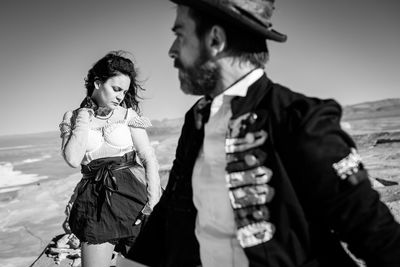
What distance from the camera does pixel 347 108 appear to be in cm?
4950

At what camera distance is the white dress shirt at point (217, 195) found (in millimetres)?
1220

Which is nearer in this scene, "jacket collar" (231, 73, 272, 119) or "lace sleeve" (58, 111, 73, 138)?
"jacket collar" (231, 73, 272, 119)

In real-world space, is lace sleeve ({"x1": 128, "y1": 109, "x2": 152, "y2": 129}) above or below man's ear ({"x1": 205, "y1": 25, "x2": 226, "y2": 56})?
below

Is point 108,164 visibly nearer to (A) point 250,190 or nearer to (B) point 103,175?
(B) point 103,175

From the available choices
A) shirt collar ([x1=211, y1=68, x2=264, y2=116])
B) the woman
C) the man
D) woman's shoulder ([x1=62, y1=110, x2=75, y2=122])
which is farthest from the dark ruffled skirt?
shirt collar ([x1=211, y1=68, x2=264, y2=116])

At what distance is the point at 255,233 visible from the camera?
1.09 metres

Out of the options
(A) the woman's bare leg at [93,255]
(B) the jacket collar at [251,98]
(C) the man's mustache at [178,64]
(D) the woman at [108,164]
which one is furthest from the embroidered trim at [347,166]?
(A) the woman's bare leg at [93,255]

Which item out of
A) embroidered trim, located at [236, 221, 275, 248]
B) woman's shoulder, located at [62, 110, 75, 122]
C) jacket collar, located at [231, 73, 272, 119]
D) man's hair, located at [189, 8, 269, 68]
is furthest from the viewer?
woman's shoulder, located at [62, 110, 75, 122]

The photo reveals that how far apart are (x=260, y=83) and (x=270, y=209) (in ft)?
1.50

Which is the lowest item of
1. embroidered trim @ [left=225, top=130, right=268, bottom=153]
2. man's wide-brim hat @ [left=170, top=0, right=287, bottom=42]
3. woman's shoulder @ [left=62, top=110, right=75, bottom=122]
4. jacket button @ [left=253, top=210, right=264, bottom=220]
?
woman's shoulder @ [left=62, top=110, right=75, bottom=122]

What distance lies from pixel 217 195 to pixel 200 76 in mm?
461

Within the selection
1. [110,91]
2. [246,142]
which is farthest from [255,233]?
[110,91]

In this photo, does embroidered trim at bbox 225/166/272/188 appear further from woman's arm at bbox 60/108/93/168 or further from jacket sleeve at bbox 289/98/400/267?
woman's arm at bbox 60/108/93/168

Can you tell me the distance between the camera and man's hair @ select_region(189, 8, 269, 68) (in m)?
1.31
